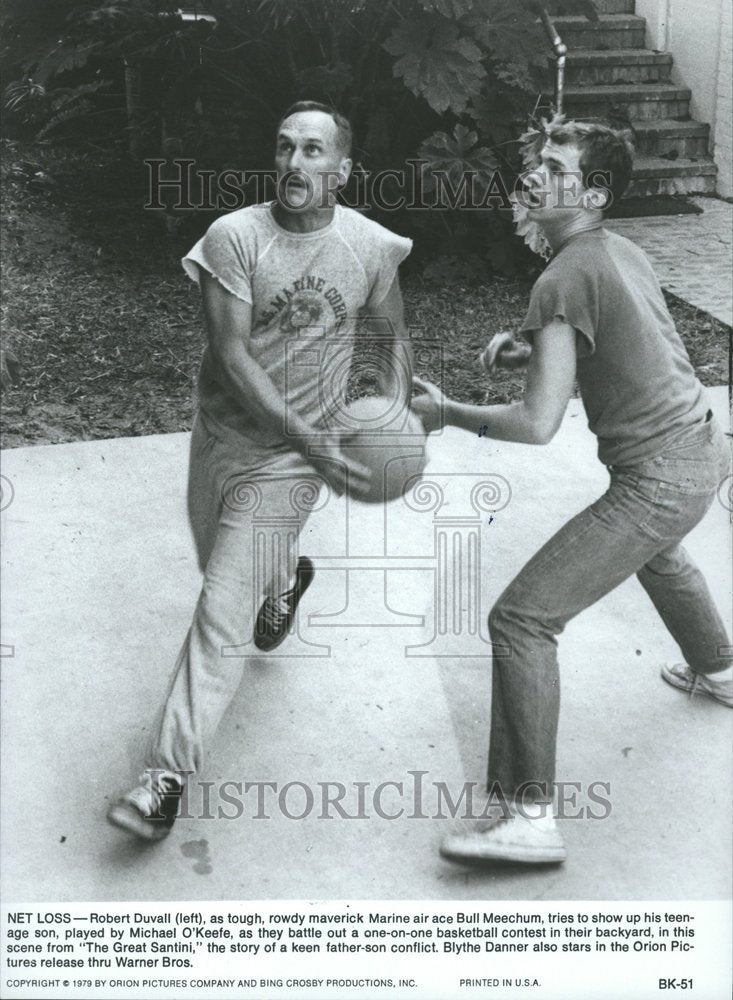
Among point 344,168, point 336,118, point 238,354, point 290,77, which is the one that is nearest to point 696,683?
point 238,354

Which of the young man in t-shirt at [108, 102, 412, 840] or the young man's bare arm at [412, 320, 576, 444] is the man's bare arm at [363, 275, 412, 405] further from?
the young man's bare arm at [412, 320, 576, 444]

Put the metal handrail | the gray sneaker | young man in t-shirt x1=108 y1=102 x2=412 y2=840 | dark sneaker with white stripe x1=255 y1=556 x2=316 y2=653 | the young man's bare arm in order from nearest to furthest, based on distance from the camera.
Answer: the young man's bare arm → young man in t-shirt x1=108 y1=102 x2=412 y2=840 → the gray sneaker → dark sneaker with white stripe x1=255 y1=556 x2=316 y2=653 → the metal handrail

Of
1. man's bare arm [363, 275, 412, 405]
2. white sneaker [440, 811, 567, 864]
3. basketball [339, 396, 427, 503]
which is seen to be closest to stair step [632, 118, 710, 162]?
man's bare arm [363, 275, 412, 405]

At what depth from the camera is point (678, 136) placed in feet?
18.4

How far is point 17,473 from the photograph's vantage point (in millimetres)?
5055

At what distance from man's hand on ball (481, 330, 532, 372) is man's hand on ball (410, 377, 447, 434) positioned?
0.14 metres

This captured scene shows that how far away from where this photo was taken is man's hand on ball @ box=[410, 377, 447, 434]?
123 inches

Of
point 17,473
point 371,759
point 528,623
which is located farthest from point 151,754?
point 17,473

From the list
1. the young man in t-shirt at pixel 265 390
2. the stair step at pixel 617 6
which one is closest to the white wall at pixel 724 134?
the stair step at pixel 617 6

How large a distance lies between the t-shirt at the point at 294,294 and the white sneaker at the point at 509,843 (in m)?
1.07

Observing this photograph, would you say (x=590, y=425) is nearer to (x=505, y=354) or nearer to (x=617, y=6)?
(x=505, y=354)

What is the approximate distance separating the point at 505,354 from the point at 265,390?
1.98 feet

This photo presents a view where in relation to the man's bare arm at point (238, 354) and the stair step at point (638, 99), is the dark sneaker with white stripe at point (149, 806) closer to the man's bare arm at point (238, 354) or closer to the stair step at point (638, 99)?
the man's bare arm at point (238, 354)

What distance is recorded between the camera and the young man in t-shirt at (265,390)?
10.5ft
